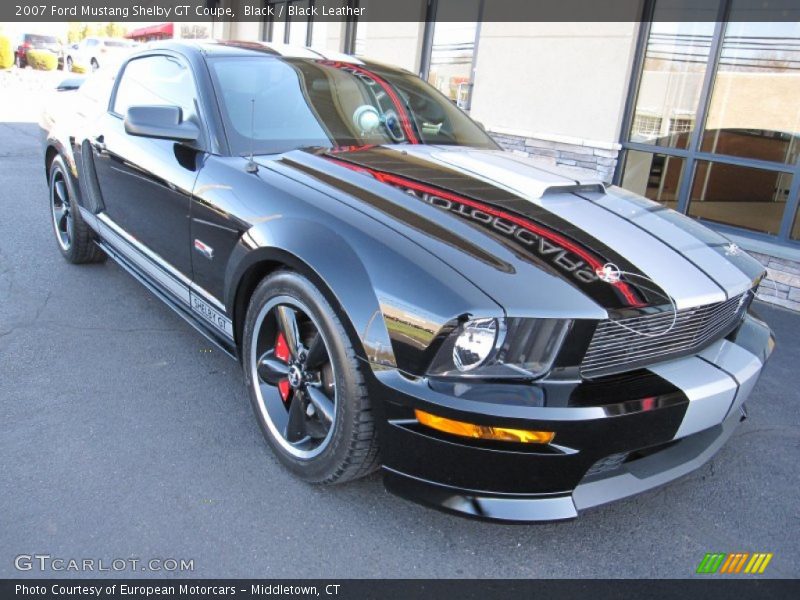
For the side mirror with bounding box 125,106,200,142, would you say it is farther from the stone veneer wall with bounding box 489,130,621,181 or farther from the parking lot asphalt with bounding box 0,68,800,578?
the stone veneer wall with bounding box 489,130,621,181

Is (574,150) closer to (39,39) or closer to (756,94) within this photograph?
(756,94)

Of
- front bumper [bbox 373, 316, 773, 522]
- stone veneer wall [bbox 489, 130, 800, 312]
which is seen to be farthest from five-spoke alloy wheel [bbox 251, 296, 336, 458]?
stone veneer wall [bbox 489, 130, 800, 312]

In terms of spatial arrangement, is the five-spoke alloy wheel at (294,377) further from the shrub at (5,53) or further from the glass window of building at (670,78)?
the shrub at (5,53)

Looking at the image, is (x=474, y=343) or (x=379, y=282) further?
(x=379, y=282)

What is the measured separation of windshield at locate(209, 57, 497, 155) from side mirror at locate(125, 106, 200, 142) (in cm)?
17

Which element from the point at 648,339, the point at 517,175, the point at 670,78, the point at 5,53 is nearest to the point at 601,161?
the point at 670,78

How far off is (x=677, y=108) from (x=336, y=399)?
526cm

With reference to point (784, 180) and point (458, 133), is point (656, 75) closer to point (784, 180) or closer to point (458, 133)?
point (784, 180)

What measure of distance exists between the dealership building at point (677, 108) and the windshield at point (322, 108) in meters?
3.02

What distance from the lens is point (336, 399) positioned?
6.84ft

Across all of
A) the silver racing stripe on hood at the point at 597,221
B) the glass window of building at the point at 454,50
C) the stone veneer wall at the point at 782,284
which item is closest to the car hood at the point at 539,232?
the silver racing stripe on hood at the point at 597,221

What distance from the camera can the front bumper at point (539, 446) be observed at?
181 cm
